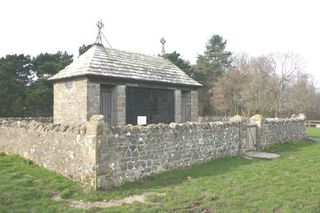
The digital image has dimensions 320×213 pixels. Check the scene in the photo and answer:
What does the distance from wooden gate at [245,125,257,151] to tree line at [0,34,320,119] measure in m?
24.2

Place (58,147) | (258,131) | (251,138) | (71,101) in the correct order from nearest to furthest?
(58,147) < (71,101) < (251,138) < (258,131)

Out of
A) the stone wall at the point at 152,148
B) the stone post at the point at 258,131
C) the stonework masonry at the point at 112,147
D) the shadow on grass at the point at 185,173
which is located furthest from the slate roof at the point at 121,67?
the shadow on grass at the point at 185,173

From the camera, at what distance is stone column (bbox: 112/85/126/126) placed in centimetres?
1579

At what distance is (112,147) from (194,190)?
7.90ft

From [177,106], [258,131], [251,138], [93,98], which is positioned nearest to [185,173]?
[93,98]

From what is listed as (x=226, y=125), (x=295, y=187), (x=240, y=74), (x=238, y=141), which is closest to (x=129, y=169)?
(x=295, y=187)

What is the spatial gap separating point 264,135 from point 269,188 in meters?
9.21

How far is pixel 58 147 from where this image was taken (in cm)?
985

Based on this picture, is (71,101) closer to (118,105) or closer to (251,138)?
(118,105)

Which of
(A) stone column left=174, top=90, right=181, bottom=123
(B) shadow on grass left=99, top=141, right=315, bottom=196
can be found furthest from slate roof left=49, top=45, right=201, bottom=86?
(B) shadow on grass left=99, top=141, right=315, bottom=196

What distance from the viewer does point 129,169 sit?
30.3 ft

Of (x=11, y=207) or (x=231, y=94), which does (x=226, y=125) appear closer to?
(x=11, y=207)

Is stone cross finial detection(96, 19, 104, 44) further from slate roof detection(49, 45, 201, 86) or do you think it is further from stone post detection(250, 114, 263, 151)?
stone post detection(250, 114, 263, 151)

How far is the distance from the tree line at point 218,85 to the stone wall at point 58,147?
22.7 metres
